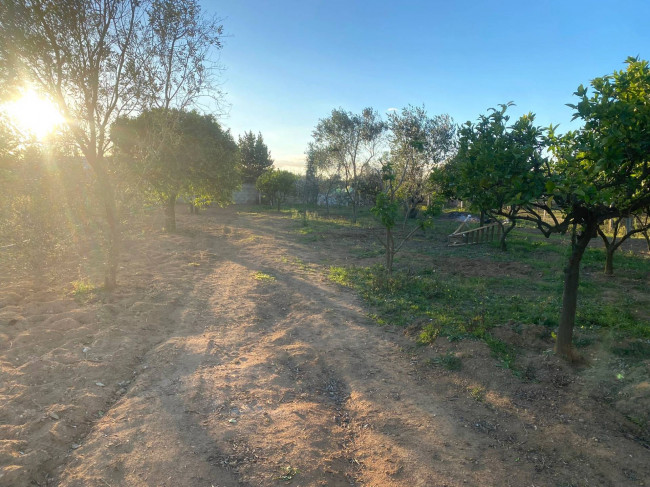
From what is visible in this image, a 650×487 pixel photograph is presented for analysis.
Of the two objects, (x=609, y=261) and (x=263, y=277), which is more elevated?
(x=609, y=261)

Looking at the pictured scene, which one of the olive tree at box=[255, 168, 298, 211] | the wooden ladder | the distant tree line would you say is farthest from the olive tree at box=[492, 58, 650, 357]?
the olive tree at box=[255, 168, 298, 211]

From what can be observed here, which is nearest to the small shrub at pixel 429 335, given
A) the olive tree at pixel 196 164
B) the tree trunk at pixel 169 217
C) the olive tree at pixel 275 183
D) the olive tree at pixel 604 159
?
the olive tree at pixel 604 159

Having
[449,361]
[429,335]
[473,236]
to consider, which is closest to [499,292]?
[429,335]

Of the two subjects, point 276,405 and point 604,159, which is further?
point 276,405

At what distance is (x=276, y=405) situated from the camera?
4621mm

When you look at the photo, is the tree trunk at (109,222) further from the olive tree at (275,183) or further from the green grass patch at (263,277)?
the olive tree at (275,183)

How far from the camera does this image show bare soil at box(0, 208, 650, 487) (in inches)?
138

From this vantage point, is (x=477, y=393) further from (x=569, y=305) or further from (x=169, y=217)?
(x=169, y=217)

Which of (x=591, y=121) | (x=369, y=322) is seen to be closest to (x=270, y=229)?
(x=369, y=322)

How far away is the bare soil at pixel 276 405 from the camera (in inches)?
138

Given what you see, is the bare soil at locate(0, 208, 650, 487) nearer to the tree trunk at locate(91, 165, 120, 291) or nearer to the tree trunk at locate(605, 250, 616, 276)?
the tree trunk at locate(91, 165, 120, 291)

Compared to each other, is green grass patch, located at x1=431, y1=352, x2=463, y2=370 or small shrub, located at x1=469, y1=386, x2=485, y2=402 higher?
green grass patch, located at x1=431, y1=352, x2=463, y2=370

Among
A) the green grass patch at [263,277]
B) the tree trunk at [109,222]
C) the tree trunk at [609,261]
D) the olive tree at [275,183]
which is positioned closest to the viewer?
the tree trunk at [109,222]

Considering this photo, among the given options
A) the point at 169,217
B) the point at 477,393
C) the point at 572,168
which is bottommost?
the point at 477,393
